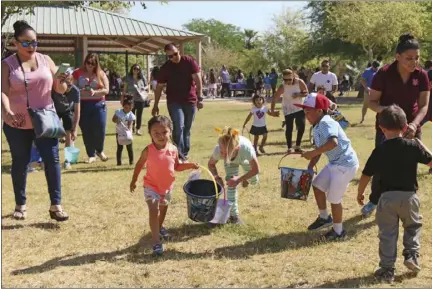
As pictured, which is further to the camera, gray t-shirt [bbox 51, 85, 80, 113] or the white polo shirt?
the white polo shirt

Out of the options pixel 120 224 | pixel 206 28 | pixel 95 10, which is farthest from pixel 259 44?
pixel 120 224

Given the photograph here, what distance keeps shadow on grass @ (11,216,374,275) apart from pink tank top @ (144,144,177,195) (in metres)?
0.55

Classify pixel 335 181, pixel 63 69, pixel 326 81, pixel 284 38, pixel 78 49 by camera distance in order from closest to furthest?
pixel 335 181 < pixel 63 69 < pixel 326 81 < pixel 78 49 < pixel 284 38

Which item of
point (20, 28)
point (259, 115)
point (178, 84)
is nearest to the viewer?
point (20, 28)

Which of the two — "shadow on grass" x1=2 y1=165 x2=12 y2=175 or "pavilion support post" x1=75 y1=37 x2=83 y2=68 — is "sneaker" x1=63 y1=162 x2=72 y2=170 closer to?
"shadow on grass" x1=2 y1=165 x2=12 y2=175

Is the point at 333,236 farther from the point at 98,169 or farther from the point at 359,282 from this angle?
the point at 98,169

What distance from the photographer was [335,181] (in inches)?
201

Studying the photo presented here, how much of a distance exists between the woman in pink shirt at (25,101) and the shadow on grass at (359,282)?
2860 mm

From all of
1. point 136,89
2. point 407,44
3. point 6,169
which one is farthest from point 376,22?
point 407,44

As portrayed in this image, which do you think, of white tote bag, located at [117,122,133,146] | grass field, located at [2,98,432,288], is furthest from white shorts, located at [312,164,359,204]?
white tote bag, located at [117,122,133,146]

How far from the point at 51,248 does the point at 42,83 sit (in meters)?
1.61

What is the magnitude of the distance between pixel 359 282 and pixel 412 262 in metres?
0.40

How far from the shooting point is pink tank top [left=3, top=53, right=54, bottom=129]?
550 centimetres

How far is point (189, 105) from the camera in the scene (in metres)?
8.85
